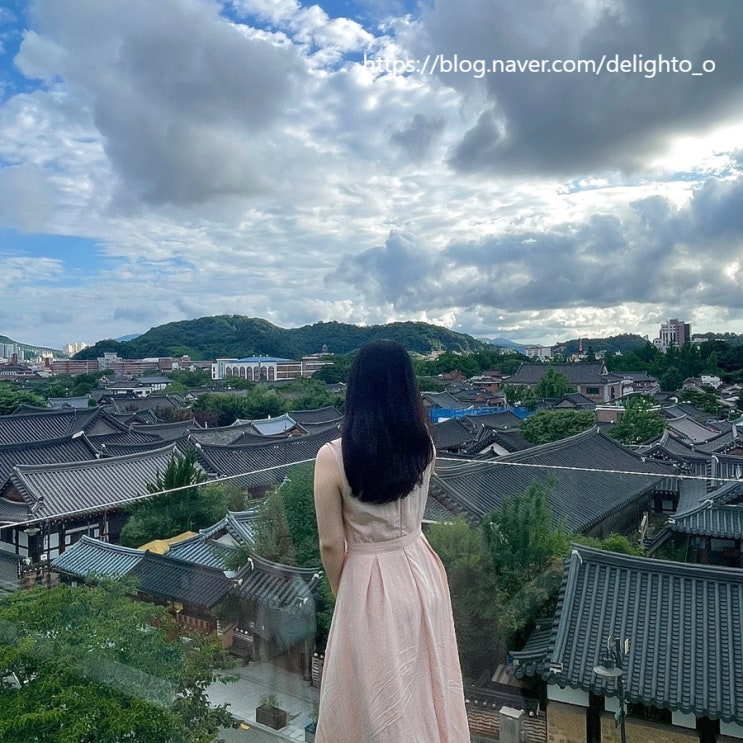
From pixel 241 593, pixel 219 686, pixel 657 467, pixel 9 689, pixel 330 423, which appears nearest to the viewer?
pixel 9 689

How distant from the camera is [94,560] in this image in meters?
1.38

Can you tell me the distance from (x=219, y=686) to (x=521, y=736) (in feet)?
2.31

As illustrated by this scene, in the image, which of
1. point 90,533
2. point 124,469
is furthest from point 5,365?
point 90,533

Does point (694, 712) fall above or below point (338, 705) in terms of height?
A: below

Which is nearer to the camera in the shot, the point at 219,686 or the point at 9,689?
the point at 9,689

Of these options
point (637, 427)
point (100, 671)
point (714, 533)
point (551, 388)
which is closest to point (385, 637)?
point (100, 671)

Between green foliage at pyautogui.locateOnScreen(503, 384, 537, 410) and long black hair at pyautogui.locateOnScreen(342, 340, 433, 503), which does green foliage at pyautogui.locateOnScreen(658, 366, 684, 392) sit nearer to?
green foliage at pyautogui.locateOnScreen(503, 384, 537, 410)

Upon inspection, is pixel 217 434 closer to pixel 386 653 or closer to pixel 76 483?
pixel 76 483

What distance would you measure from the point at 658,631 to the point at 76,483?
688 cm

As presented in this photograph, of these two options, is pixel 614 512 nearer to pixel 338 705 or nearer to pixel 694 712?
pixel 694 712

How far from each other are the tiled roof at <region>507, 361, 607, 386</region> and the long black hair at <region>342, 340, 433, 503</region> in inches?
895

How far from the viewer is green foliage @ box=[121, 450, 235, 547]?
4.96ft

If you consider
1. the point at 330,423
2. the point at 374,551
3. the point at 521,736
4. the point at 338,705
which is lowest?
the point at 330,423

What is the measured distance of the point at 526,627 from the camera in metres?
1.52
